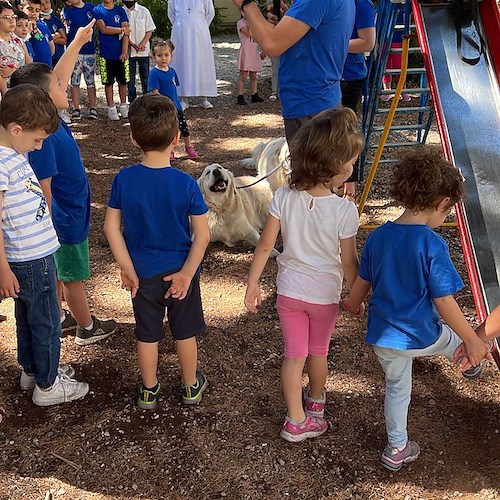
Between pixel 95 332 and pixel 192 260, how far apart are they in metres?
1.27

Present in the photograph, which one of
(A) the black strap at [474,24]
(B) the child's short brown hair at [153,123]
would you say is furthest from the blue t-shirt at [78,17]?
(B) the child's short brown hair at [153,123]

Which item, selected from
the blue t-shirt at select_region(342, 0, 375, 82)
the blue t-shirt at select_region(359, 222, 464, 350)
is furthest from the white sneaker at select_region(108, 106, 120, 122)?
the blue t-shirt at select_region(359, 222, 464, 350)

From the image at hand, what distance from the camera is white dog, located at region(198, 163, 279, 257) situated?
5078mm

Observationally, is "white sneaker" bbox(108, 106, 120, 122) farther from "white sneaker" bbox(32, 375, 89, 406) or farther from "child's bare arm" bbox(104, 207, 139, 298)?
"child's bare arm" bbox(104, 207, 139, 298)

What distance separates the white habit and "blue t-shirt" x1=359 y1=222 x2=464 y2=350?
23.8ft

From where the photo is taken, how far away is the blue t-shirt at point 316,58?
11.6 feet

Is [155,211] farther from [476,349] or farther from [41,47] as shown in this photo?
[41,47]

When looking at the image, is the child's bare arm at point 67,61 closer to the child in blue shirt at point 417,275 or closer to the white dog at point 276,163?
the child in blue shirt at point 417,275

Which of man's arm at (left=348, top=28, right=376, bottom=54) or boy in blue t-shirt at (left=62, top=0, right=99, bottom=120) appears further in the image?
boy in blue t-shirt at (left=62, top=0, right=99, bottom=120)

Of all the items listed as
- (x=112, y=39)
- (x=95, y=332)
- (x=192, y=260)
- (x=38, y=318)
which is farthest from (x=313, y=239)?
(x=112, y=39)

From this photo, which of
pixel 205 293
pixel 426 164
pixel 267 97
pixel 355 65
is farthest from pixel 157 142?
pixel 267 97

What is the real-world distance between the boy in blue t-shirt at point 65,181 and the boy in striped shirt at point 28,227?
12.4 inches

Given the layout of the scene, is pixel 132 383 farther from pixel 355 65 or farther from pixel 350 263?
pixel 355 65

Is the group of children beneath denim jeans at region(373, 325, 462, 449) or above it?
above
